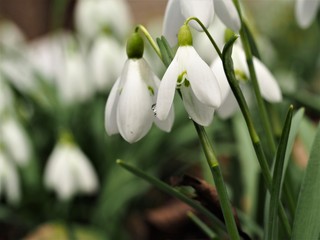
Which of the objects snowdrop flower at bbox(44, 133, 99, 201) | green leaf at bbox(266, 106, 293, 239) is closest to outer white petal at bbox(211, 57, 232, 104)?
green leaf at bbox(266, 106, 293, 239)

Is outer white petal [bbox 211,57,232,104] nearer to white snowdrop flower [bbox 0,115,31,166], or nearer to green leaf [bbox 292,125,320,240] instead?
green leaf [bbox 292,125,320,240]

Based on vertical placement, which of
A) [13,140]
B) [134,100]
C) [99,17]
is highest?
[99,17]

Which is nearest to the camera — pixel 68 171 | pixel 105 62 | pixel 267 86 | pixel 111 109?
pixel 111 109

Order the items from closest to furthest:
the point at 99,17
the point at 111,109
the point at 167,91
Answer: the point at 167,91
the point at 111,109
the point at 99,17

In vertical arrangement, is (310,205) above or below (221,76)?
below

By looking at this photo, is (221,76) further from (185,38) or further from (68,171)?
(68,171)

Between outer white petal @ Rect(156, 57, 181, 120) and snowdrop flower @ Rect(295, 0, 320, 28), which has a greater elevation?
snowdrop flower @ Rect(295, 0, 320, 28)

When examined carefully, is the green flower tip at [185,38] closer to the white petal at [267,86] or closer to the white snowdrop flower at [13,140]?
the white petal at [267,86]

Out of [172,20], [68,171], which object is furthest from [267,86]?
[68,171]
